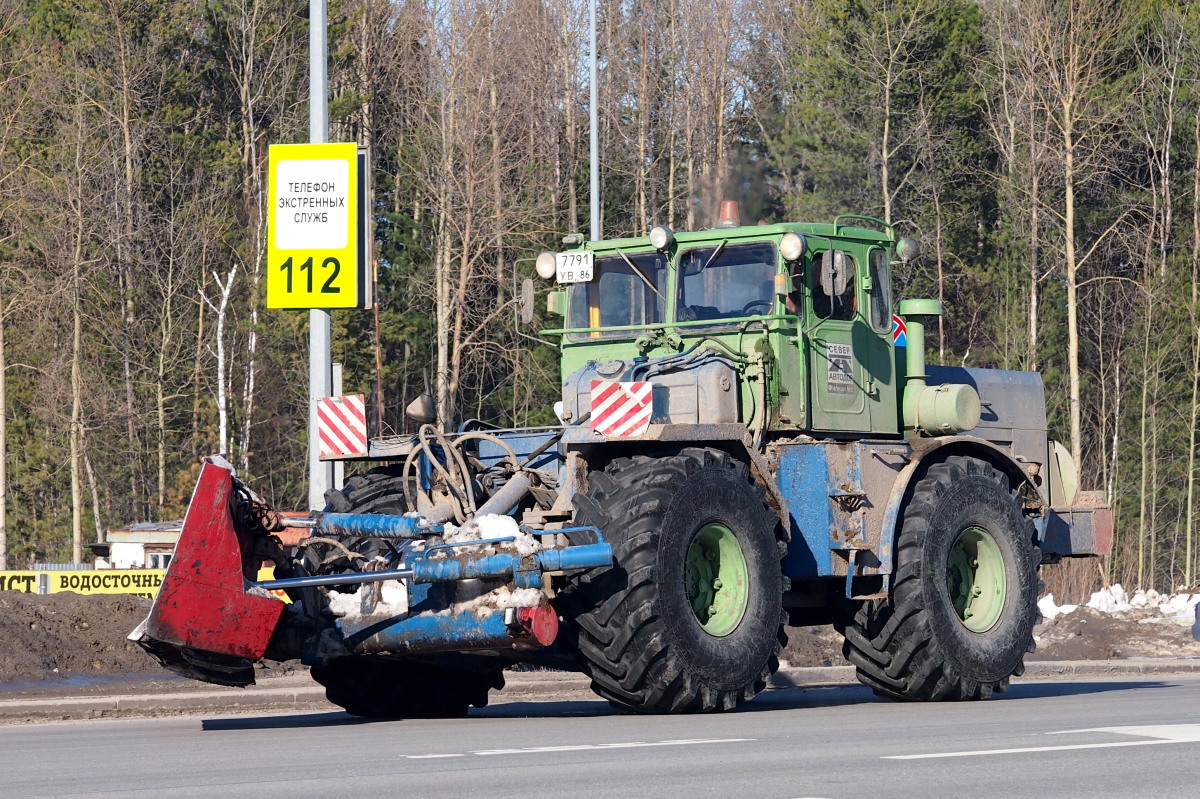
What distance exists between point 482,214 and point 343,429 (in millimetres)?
32209

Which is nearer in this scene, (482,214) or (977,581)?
(977,581)

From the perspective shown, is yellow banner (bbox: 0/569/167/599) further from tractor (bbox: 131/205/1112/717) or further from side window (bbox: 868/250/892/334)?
side window (bbox: 868/250/892/334)

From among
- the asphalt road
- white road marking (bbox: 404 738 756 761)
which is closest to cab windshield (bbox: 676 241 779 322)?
the asphalt road

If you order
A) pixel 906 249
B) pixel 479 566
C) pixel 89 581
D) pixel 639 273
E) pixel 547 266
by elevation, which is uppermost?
pixel 906 249

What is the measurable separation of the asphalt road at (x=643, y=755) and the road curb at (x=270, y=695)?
2.75 feet

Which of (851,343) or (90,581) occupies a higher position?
(851,343)

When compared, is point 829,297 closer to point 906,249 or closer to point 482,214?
point 906,249

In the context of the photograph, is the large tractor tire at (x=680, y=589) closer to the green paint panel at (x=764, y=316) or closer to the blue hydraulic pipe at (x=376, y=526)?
the blue hydraulic pipe at (x=376, y=526)

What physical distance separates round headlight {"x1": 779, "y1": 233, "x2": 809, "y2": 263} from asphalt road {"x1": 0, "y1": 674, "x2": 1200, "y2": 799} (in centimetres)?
327

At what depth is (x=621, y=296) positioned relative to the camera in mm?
13602

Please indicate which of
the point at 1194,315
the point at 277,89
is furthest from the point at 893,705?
the point at 277,89

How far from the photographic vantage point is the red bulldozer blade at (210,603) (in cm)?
1057

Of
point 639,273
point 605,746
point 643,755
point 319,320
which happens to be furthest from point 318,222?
point 643,755

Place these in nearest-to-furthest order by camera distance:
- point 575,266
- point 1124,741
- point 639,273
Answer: point 1124,741
point 639,273
point 575,266
